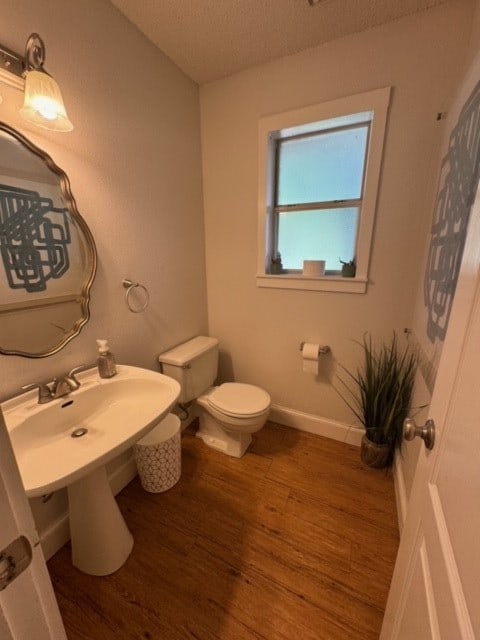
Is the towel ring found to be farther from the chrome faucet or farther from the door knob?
the door knob

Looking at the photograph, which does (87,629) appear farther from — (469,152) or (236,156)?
(236,156)

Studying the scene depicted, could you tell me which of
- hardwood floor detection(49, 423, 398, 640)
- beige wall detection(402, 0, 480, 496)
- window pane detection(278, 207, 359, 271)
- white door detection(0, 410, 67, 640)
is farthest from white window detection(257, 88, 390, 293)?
white door detection(0, 410, 67, 640)

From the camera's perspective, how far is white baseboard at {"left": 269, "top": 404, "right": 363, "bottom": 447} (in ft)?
6.15

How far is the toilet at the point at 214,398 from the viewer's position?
1628mm

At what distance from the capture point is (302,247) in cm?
188

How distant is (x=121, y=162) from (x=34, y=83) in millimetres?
458

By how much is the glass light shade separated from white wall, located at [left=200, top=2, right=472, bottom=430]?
107 cm

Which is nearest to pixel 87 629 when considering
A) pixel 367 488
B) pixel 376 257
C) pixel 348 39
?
pixel 367 488

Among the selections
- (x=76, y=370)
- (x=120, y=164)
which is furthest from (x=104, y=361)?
(x=120, y=164)

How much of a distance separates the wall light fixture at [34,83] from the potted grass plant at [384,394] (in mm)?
1837

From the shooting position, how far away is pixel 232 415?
160 cm

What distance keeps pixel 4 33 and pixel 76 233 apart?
0.66m

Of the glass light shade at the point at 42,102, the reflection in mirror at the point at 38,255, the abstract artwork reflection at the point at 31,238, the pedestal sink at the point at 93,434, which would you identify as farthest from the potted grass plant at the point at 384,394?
the glass light shade at the point at 42,102

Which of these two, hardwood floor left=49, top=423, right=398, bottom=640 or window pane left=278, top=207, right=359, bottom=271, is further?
window pane left=278, top=207, right=359, bottom=271
